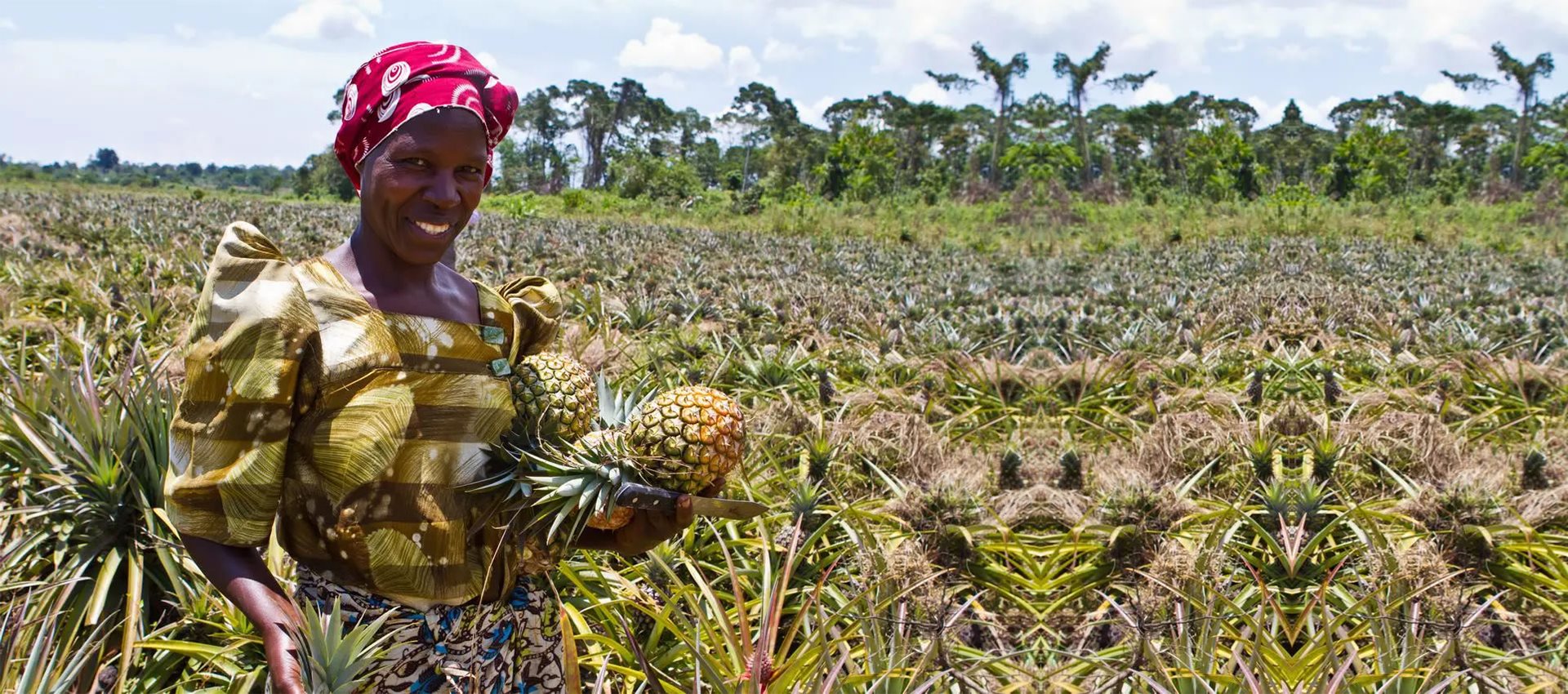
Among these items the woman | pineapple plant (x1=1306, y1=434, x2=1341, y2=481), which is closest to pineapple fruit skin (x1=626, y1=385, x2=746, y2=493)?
the woman

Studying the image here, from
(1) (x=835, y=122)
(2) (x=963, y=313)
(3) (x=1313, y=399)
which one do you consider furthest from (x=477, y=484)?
(1) (x=835, y=122)

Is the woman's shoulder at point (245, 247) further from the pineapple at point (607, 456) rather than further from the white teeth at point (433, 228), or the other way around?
the pineapple at point (607, 456)

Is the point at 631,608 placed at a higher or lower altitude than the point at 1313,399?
lower

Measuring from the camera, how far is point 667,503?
5.52 ft

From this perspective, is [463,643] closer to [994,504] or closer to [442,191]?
[442,191]

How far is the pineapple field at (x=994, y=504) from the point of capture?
274cm

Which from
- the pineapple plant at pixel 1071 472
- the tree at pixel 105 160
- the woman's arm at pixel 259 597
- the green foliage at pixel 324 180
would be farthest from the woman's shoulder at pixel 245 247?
the tree at pixel 105 160

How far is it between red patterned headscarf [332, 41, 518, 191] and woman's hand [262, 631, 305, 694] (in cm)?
79

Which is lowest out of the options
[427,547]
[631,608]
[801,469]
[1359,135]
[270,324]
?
[631,608]

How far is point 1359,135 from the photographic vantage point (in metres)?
29.4

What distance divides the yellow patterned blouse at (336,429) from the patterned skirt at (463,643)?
39 millimetres

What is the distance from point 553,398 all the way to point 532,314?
0.98 ft

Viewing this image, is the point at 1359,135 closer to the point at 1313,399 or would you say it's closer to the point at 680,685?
the point at 1313,399

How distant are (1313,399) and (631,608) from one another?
3.94 m
